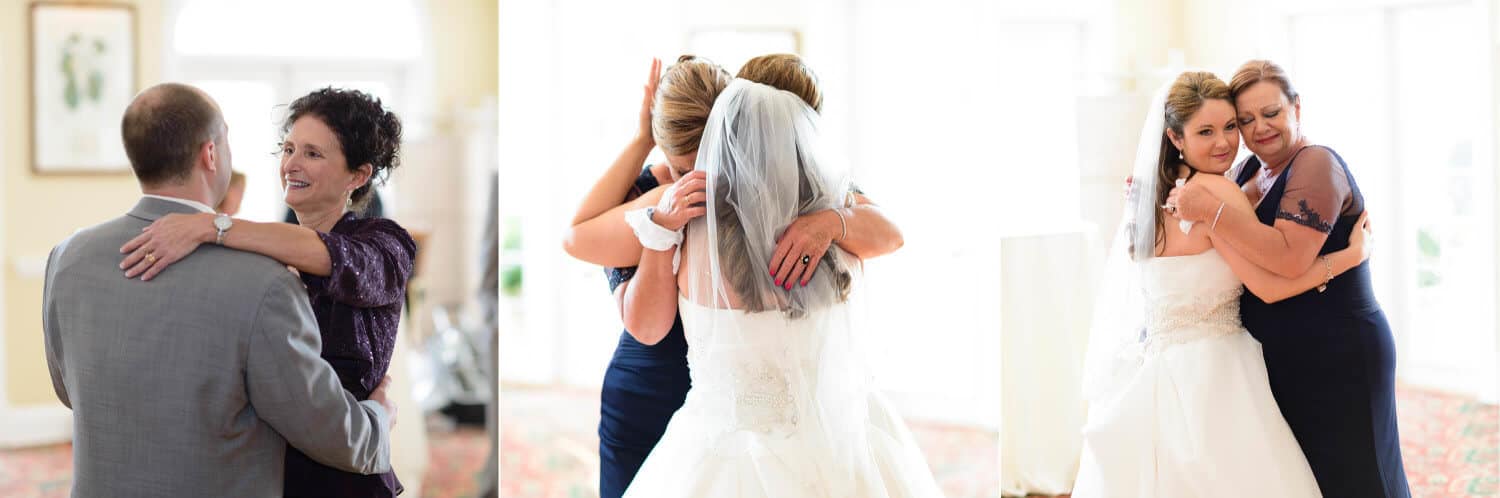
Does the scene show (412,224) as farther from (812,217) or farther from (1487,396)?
(1487,396)

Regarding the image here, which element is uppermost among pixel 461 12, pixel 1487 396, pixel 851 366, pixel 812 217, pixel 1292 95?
pixel 461 12

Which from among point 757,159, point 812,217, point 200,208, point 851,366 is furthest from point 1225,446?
point 200,208

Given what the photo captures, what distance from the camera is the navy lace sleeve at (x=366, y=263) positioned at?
1.90 metres

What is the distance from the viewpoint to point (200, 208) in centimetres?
189

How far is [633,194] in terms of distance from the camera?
8.10 ft

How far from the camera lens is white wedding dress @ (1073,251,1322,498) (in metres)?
2.68

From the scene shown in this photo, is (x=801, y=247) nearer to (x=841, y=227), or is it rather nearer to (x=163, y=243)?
(x=841, y=227)

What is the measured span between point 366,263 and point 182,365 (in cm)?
35

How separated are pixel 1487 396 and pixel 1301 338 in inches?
157

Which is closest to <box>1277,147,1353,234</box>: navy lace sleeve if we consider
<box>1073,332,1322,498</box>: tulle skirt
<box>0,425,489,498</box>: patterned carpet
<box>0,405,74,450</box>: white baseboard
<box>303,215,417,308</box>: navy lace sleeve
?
<box>1073,332,1322,498</box>: tulle skirt

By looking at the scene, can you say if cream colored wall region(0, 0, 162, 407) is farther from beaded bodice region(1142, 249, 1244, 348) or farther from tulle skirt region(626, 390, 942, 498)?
beaded bodice region(1142, 249, 1244, 348)

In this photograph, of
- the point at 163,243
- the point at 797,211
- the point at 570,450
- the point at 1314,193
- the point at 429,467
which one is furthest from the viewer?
the point at 570,450

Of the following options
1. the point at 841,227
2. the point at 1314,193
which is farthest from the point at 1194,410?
the point at 841,227

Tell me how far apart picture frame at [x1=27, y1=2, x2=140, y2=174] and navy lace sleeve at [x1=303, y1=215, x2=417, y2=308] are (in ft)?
5.41
